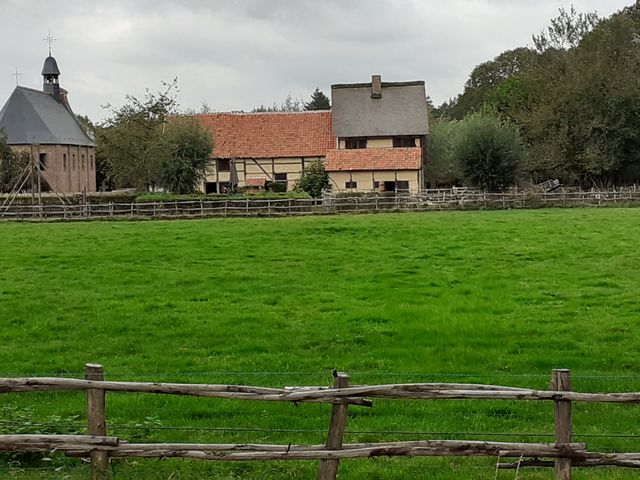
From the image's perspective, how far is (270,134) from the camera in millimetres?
61125

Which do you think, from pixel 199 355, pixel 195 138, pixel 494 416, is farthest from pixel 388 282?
pixel 195 138

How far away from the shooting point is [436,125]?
67.7 metres

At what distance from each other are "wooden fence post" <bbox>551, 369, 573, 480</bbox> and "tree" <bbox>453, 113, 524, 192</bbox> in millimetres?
42995

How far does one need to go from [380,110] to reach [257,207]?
24323 millimetres

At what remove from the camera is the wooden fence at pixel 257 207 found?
39.8 m

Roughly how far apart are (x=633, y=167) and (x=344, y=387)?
53.3 meters

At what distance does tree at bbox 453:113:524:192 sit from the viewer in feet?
159

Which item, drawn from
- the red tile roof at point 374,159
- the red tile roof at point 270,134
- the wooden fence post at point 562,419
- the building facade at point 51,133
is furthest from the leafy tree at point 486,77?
the wooden fence post at point 562,419

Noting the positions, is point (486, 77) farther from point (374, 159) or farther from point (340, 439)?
point (340, 439)

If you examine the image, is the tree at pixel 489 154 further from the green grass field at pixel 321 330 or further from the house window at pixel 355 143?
the green grass field at pixel 321 330

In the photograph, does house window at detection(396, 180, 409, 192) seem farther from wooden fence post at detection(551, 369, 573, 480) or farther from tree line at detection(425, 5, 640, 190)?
wooden fence post at detection(551, 369, 573, 480)

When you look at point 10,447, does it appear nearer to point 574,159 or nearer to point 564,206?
point 564,206

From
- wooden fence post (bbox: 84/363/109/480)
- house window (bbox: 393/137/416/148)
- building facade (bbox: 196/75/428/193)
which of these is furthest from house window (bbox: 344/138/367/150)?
wooden fence post (bbox: 84/363/109/480)

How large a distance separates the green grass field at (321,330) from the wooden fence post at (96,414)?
9.8 inches
